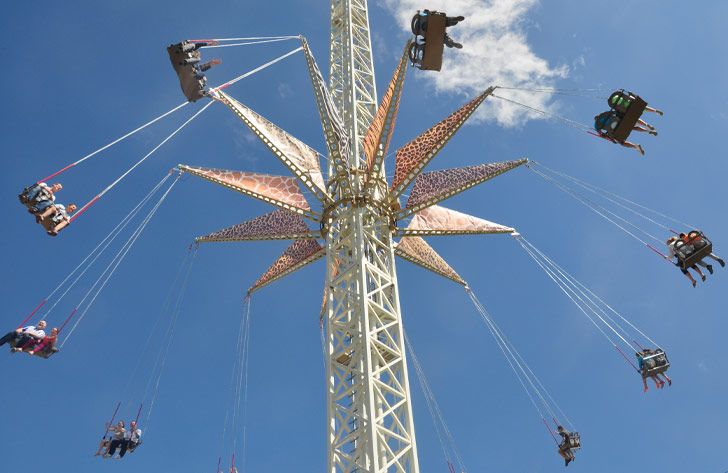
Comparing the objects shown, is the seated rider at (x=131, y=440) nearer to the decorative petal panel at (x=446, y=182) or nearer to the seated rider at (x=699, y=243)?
the decorative petal panel at (x=446, y=182)

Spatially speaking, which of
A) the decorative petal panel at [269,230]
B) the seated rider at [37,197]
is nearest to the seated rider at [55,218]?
the seated rider at [37,197]

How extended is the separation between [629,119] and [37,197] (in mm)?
12118

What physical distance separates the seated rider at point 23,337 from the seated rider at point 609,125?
12659 millimetres

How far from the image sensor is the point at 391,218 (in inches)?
651

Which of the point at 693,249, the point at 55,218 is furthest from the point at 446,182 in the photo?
the point at 55,218

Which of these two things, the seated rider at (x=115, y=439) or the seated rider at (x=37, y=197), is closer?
the seated rider at (x=37, y=197)

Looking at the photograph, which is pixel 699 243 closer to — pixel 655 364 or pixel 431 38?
pixel 655 364

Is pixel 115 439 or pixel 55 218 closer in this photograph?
pixel 55 218

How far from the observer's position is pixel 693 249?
14508 millimetres

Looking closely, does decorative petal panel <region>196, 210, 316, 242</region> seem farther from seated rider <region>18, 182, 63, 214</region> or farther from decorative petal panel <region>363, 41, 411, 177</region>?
seated rider <region>18, 182, 63, 214</region>

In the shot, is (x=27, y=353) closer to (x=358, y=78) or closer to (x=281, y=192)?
(x=281, y=192)

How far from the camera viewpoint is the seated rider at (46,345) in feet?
45.3

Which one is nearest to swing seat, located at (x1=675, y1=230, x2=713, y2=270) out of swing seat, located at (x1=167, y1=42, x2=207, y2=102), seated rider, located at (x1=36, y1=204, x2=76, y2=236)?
swing seat, located at (x1=167, y1=42, x2=207, y2=102)

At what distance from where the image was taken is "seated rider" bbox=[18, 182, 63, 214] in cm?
1252
